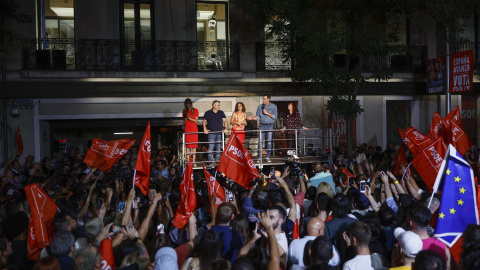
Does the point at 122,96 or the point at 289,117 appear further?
the point at 122,96

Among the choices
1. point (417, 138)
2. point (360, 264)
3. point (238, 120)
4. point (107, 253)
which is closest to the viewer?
point (360, 264)

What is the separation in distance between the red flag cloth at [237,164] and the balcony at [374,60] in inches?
334

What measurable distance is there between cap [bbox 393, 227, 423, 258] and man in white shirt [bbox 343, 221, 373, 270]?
0.31 metres

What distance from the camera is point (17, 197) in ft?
30.6

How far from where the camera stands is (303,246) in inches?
210

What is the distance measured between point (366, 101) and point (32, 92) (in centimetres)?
1131

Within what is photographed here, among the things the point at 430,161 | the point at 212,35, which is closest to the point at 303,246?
the point at 430,161

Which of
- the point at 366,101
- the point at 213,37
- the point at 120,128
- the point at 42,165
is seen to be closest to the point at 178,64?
the point at 213,37

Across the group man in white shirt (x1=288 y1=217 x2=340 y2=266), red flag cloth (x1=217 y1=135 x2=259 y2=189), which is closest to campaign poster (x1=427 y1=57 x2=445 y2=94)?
red flag cloth (x1=217 y1=135 x2=259 y2=189)

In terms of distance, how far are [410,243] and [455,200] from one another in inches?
46.1

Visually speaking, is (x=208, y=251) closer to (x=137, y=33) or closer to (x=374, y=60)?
(x=137, y=33)

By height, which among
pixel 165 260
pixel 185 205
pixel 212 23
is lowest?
pixel 165 260

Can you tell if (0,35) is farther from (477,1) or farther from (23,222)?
(477,1)

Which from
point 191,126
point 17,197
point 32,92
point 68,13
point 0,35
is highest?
point 68,13
